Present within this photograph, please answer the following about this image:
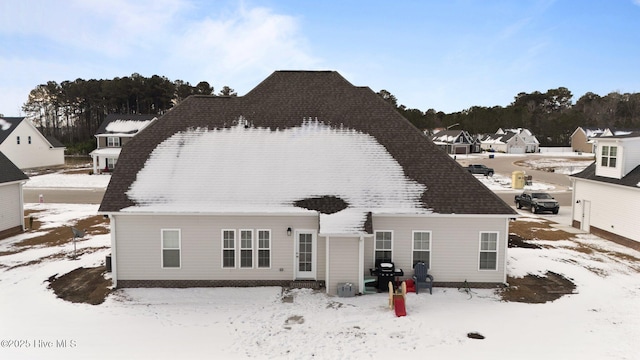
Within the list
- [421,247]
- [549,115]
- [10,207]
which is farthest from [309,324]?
[549,115]

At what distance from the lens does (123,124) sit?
59.3 metres

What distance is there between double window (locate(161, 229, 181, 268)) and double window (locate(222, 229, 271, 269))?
173 centimetres

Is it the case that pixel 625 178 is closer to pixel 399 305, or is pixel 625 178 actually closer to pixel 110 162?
pixel 399 305

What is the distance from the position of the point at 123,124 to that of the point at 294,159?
5159 centimetres

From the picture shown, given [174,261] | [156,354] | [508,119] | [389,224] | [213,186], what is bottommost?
[156,354]

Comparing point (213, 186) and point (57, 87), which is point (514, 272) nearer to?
point (213, 186)

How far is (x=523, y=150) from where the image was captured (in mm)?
94750

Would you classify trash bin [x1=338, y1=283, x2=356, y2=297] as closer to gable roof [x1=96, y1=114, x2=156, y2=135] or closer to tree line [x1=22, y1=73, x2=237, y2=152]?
gable roof [x1=96, y1=114, x2=156, y2=135]

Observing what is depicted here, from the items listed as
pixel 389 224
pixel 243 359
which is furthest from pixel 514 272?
pixel 243 359

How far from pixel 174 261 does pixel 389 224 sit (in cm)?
827

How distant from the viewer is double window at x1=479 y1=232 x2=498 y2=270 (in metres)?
15.1

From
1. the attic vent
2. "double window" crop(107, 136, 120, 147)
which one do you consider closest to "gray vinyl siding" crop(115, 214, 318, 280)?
the attic vent

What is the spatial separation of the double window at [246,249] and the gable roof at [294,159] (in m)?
1.11

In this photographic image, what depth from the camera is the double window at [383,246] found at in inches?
601
